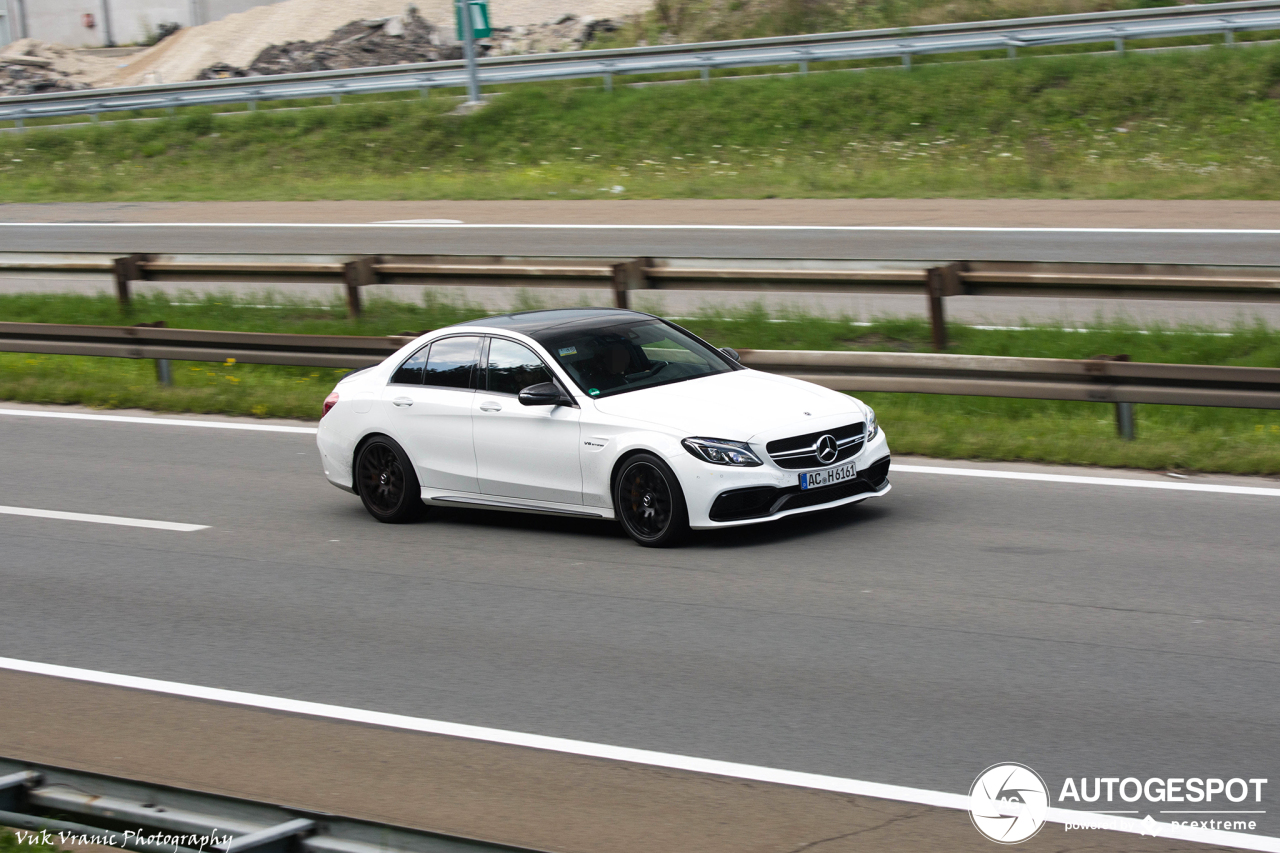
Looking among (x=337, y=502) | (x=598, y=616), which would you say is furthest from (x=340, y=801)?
(x=337, y=502)

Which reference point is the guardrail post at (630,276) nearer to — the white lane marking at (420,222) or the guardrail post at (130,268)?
the guardrail post at (130,268)

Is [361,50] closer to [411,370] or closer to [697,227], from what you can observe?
[697,227]

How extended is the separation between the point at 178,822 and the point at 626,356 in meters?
5.67

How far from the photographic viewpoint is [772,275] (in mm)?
13203

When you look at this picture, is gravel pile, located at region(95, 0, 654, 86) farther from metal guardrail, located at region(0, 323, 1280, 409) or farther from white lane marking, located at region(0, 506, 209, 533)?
white lane marking, located at region(0, 506, 209, 533)

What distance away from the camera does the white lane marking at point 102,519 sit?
10.4m

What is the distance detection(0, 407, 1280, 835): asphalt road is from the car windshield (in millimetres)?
1021

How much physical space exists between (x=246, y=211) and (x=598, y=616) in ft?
78.3

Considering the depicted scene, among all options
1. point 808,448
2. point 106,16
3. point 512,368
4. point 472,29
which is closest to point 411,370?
point 512,368

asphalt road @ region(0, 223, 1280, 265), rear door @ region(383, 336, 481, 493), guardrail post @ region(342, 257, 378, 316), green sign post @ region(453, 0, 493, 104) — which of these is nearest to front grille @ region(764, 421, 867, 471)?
rear door @ region(383, 336, 481, 493)

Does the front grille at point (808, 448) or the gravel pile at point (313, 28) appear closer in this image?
the front grille at point (808, 448)

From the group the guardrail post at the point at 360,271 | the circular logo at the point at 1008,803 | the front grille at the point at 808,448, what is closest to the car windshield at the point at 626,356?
the front grille at the point at 808,448

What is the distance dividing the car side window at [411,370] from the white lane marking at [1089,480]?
3.46m

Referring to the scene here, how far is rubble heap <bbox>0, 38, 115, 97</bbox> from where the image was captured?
49094 millimetres
